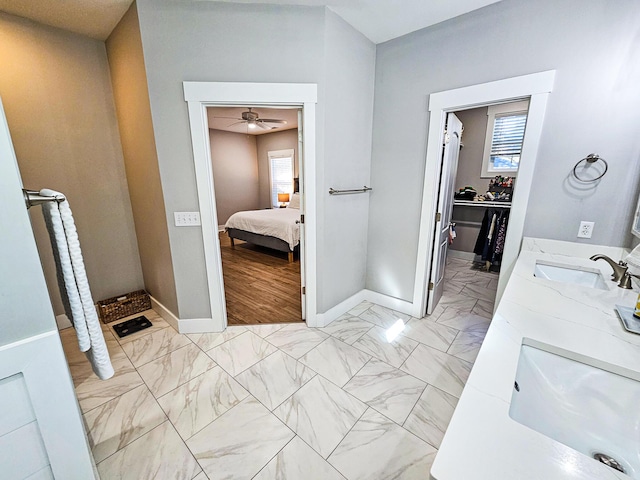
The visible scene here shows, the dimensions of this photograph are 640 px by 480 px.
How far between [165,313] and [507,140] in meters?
5.40

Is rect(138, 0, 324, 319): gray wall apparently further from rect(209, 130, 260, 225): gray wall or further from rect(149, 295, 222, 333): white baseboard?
rect(209, 130, 260, 225): gray wall

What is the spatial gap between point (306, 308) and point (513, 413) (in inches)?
77.6

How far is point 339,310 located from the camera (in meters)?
2.76

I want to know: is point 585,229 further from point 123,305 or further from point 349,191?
point 123,305

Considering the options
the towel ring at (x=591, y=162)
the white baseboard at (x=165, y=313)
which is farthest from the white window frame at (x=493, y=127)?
the white baseboard at (x=165, y=313)

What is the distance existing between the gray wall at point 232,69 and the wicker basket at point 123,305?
0.80m

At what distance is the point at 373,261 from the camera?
2990mm

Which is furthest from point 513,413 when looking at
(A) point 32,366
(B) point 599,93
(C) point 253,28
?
(C) point 253,28

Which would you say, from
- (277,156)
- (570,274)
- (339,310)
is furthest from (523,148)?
(277,156)

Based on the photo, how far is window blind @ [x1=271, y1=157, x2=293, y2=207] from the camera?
23.9 ft

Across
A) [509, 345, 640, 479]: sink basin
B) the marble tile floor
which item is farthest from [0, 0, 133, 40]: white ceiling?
[509, 345, 640, 479]: sink basin

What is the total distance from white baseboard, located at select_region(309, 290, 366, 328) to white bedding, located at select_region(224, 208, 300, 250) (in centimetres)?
183

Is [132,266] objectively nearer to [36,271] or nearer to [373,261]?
[36,271]

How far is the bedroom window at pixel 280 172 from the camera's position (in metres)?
7.23
